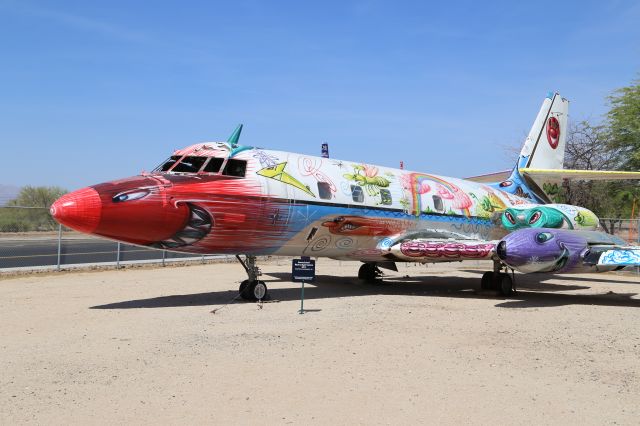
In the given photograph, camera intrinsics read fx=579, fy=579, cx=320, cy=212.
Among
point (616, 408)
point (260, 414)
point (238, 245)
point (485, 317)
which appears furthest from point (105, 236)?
point (616, 408)

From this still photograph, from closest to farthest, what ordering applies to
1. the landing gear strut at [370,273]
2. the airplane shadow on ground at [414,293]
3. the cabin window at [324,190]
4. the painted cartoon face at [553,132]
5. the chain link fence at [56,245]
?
1. the airplane shadow on ground at [414,293]
2. the cabin window at [324,190]
3. the landing gear strut at [370,273]
4. the painted cartoon face at [553,132]
5. the chain link fence at [56,245]

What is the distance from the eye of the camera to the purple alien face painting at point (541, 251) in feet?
39.9

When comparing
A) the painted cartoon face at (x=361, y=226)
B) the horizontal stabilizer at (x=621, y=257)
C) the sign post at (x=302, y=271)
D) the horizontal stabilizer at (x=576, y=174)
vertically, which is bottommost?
the sign post at (x=302, y=271)

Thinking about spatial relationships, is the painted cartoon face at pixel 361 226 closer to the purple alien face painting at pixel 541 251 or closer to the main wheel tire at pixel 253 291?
the main wheel tire at pixel 253 291

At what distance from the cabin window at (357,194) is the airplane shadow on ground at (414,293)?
95.0 inches

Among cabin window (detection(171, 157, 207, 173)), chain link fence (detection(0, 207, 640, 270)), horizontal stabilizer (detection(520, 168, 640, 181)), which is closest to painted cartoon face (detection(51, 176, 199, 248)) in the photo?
cabin window (detection(171, 157, 207, 173))

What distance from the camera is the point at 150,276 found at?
1895 cm

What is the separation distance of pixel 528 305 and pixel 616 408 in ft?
25.6

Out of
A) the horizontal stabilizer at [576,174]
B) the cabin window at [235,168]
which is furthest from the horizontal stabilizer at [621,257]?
the cabin window at [235,168]

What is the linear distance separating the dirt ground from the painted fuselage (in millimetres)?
1424

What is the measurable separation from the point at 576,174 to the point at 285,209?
9718mm

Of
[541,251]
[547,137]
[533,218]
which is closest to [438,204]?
[533,218]

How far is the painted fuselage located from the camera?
35.6ft

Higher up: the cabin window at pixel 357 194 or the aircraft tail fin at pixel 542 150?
the aircraft tail fin at pixel 542 150
